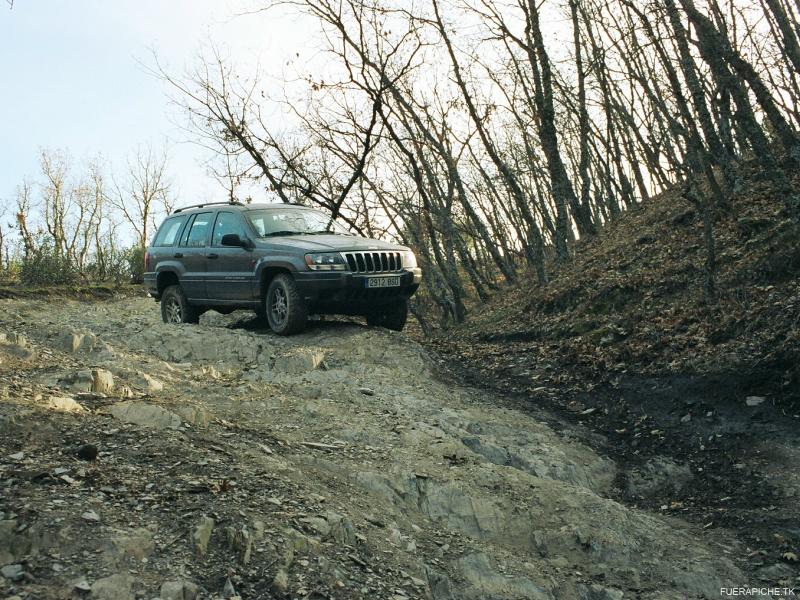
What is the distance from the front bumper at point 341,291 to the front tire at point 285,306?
14 cm

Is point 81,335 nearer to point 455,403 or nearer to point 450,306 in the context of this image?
point 455,403

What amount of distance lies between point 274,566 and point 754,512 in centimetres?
421

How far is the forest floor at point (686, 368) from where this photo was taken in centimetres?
628

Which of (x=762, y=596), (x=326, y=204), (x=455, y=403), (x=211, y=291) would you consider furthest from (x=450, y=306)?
(x=762, y=596)

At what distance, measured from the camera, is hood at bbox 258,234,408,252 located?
1016 cm

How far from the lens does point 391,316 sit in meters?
11.5

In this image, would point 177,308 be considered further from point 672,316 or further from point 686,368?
point 686,368

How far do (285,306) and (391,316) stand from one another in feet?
6.15

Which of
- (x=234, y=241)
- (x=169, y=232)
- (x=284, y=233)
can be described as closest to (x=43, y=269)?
(x=169, y=232)

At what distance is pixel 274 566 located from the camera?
3811mm

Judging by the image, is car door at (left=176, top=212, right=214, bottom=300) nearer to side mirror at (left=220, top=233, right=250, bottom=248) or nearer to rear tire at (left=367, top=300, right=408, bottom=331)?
side mirror at (left=220, top=233, right=250, bottom=248)

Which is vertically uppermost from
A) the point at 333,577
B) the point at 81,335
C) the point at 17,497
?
the point at 81,335

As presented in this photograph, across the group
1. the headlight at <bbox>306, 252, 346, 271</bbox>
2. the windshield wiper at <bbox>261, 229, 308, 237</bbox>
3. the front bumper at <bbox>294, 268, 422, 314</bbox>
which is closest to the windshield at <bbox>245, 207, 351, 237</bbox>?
the windshield wiper at <bbox>261, 229, 308, 237</bbox>

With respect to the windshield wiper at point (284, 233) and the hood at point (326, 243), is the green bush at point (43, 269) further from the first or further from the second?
the hood at point (326, 243)
